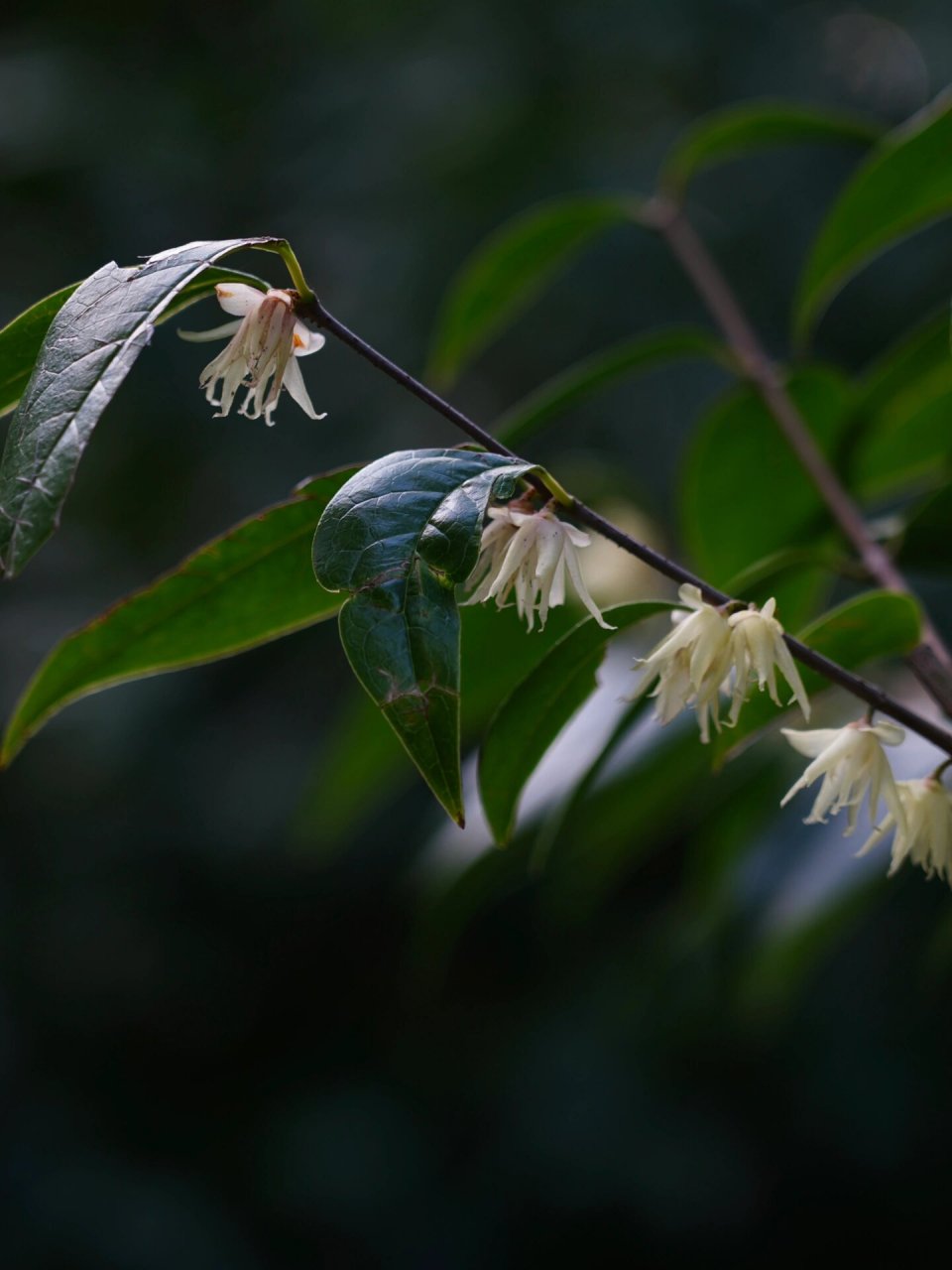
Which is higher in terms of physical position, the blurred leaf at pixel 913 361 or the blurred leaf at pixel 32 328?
the blurred leaf at pixel 32 328

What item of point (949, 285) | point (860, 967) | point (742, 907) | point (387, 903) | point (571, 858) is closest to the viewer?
point (742, 907)

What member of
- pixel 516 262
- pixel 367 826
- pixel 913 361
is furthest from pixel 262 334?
pixel 367 826

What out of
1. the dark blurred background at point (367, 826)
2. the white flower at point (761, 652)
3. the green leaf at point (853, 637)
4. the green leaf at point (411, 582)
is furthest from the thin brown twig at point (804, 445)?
the dark blurred background at point (367, 826)

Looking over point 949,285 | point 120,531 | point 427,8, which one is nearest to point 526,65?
point 427,8

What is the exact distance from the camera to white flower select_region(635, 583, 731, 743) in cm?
51

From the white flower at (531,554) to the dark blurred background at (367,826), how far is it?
68.9 inches

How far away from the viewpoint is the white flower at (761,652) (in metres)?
0.49

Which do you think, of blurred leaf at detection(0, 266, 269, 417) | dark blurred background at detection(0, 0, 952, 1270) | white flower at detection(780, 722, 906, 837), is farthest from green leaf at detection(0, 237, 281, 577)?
dark blurred background at detection(0, 0, 952, 1270)

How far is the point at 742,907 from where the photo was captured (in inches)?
42.1

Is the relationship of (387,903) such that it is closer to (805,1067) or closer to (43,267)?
(805,1067)

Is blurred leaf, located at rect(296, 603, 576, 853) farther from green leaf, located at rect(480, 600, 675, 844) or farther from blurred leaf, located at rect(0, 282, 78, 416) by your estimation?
blurred leaf, located at rect(0, 282, 78, 416)

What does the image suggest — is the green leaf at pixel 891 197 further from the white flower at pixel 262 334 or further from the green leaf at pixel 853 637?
the white flower at pixel 262 334

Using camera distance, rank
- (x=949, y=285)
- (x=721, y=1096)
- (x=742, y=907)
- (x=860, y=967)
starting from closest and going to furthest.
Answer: (x=742, y=907), (x=949, y=285), (x=860, y=967), (x=721, y=1096)

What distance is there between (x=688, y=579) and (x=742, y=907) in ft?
2.18
